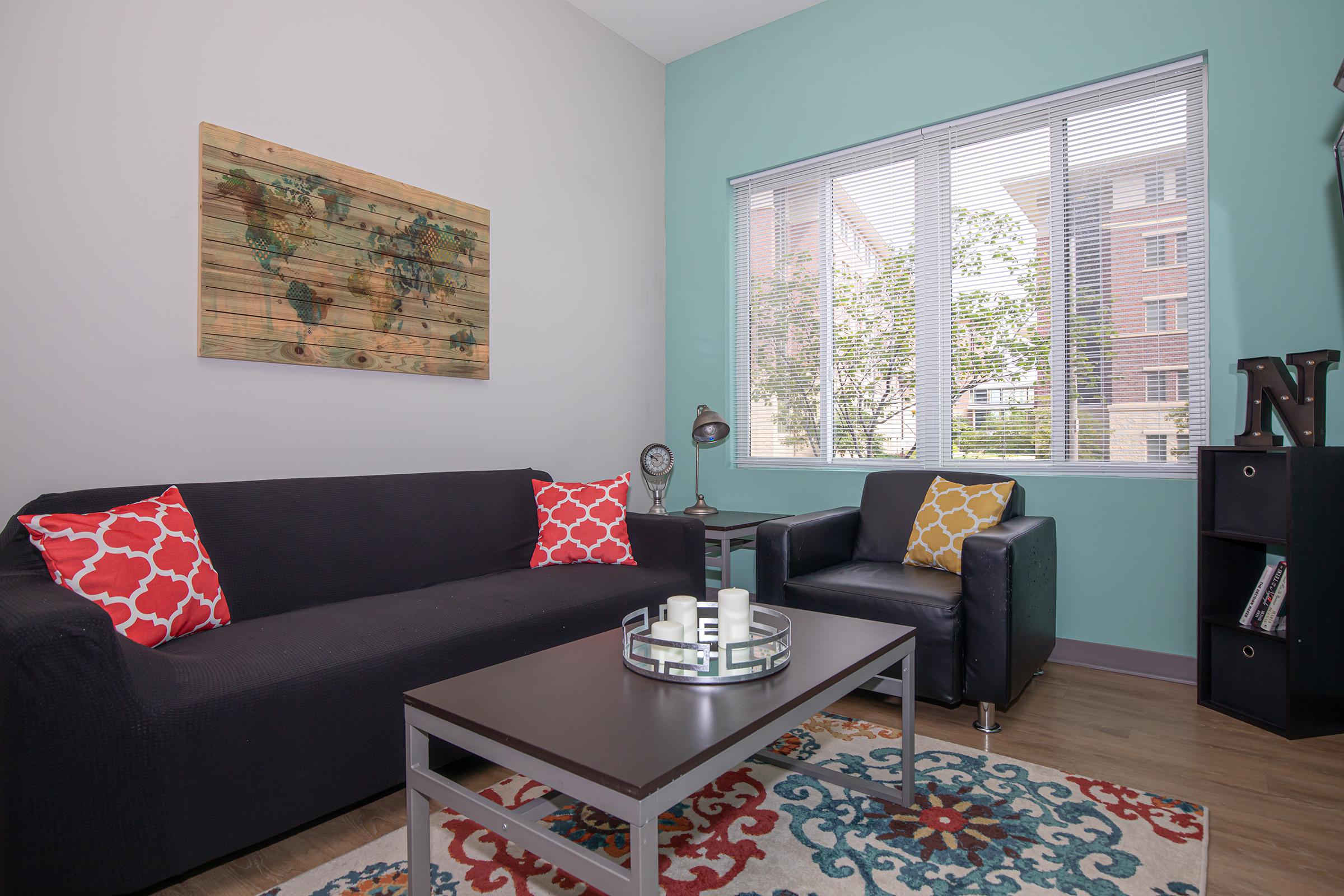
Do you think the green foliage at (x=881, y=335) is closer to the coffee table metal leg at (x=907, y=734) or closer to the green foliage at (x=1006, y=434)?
the green foliage at (x=1006, y=434)

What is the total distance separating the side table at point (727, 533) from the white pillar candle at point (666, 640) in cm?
132

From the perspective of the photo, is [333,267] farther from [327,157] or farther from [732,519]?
[732,519]

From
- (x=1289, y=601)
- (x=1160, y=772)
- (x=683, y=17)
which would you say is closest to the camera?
(x=1160, y=772)

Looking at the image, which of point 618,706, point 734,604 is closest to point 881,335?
point 734,604

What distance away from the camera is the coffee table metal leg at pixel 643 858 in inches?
39.4

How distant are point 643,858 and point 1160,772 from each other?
5.95 feet

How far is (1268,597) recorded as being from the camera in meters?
2.46

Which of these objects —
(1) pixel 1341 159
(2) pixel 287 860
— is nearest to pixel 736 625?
(2) pixel 287 860

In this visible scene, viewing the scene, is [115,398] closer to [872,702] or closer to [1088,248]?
[872,702]

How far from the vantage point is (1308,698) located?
7.48ft

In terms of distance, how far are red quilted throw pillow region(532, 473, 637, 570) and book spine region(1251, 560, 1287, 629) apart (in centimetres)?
226

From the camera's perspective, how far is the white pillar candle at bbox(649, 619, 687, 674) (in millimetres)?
1514

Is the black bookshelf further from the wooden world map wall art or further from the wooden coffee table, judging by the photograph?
the wooden world map wall art

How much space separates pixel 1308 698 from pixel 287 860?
2999mm
